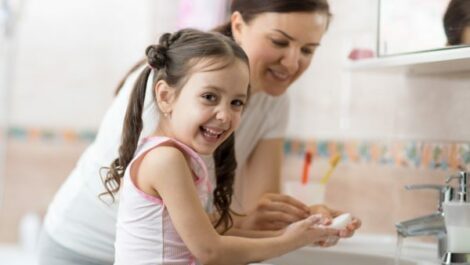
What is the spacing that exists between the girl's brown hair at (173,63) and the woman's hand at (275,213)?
9cm

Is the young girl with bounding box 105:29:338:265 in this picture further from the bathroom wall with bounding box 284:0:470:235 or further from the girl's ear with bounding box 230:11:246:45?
the bathroom wall with bounding box 284:0:470:235

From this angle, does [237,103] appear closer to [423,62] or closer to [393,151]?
[423,62]

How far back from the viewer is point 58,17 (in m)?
2.08

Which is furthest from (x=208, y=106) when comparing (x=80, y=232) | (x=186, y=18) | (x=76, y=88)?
(x=76, y=88)

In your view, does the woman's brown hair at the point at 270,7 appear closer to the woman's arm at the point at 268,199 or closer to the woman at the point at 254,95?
the woman at the point at 254,95

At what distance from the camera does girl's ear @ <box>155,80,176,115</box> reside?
975 millimetres

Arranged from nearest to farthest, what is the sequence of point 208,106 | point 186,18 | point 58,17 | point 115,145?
point 208,106 → point 115,145 → point 186,18 → point 58,17

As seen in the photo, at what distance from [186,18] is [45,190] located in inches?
29.1

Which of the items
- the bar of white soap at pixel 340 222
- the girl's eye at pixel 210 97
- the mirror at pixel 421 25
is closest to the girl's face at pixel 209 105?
the girl's eye at pixel 210 97

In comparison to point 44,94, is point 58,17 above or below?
above

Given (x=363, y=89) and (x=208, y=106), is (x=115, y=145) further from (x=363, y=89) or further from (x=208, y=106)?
(x=363, y=89)

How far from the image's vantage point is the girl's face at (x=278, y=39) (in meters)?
1.13

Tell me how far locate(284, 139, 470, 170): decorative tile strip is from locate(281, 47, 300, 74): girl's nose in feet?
1.05

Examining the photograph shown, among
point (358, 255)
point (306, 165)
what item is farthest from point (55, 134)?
point (358, 255)
